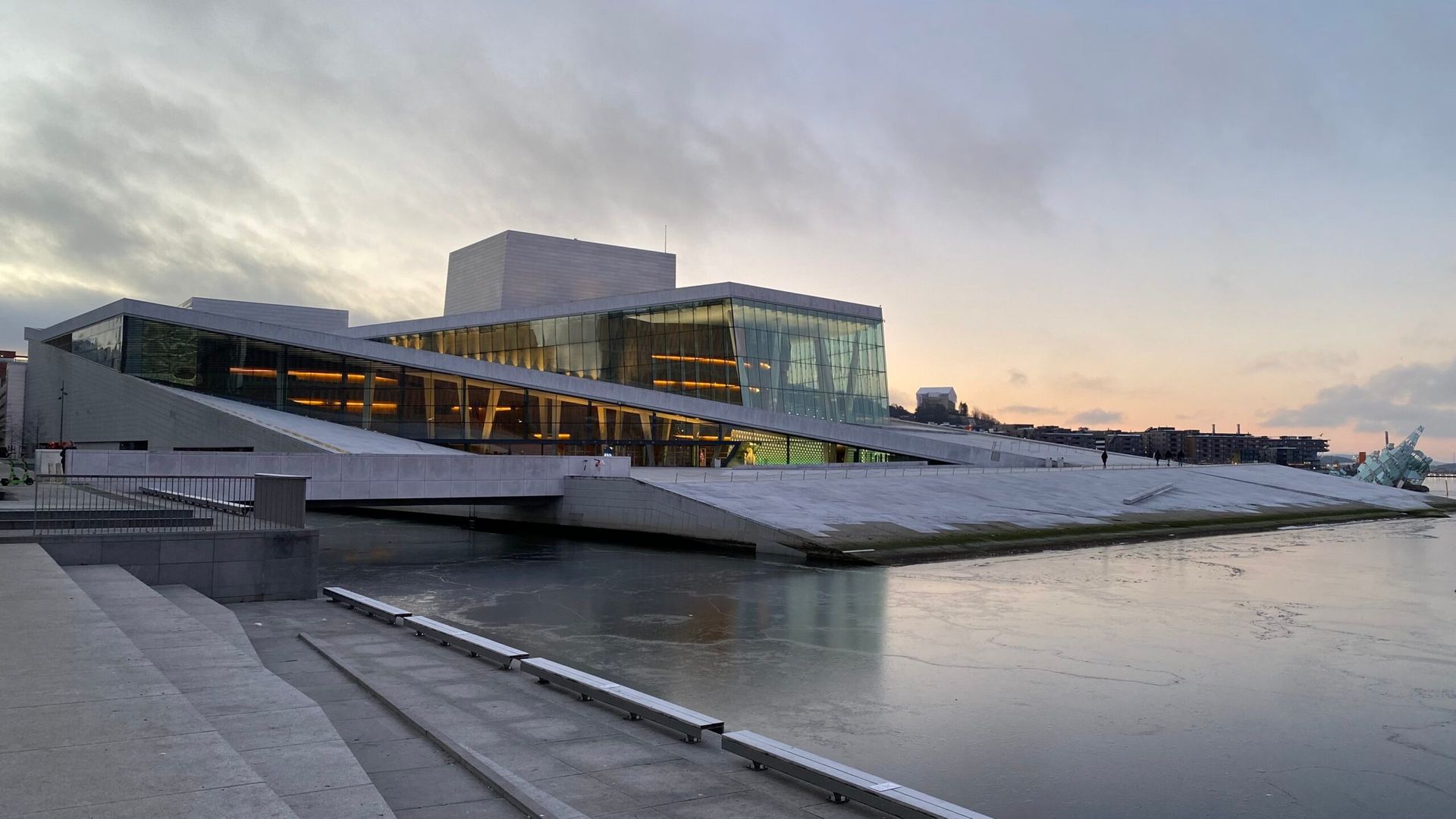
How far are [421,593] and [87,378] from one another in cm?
4886

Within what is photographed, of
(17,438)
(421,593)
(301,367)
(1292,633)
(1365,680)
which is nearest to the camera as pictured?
(1365,680)

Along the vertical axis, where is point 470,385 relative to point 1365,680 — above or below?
above

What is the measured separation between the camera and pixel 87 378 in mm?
60469

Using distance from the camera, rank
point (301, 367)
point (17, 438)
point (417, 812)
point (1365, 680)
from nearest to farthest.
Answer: point (417, 812), point (1365, 680), point (301, 367), point (17, 438)

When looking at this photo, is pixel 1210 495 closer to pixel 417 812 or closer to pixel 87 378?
pixel 417 812

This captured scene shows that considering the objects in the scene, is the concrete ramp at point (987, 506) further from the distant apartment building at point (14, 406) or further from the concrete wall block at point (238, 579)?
the distant apartment building at point (14, 406)

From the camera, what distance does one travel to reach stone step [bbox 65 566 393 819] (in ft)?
21.0

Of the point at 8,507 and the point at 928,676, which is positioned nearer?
the point at 928,676

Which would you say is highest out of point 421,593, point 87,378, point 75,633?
point 87,378

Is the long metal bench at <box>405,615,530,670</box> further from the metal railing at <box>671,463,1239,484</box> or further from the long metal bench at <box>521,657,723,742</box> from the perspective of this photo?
the metal railing at <box>671,463,1239,484</box>

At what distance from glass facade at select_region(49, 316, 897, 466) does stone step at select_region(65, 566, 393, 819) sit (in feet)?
145

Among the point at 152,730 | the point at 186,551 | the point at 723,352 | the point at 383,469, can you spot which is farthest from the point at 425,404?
the point at 152,730

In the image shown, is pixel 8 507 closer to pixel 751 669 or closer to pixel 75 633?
pixel 75 633

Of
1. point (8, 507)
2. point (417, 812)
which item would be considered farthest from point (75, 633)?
point (8, 507)
